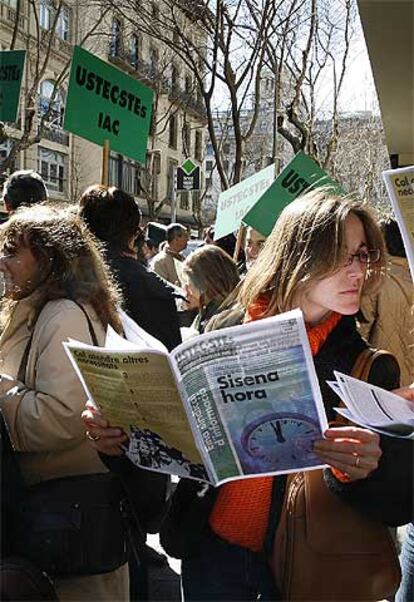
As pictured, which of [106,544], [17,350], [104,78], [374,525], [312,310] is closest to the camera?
[374,525]

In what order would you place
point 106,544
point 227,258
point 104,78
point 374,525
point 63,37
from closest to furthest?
point 374,525 → point 106,544 → point 227,258 → point 104,78 → point 63,37

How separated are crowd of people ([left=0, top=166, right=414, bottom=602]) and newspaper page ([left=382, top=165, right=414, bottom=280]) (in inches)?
2.9

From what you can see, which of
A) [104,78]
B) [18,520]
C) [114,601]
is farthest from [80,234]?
[104,78]

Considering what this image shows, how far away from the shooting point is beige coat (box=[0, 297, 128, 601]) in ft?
6.95

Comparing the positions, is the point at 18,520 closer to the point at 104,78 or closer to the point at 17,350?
the point at 17,350

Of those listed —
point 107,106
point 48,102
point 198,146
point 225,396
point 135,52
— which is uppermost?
point 135,52

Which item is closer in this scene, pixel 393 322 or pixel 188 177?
pixel 393 322

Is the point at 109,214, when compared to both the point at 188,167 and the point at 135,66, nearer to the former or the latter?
the point at 188,167

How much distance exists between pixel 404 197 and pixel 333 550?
88 cm

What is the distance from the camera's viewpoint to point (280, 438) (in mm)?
1589

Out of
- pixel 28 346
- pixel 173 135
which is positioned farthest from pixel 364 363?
pixel 173 135

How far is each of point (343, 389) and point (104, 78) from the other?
11.8 feet

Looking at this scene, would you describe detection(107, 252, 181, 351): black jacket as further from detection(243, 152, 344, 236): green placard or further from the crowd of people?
detection(243, 152, 344, 236): green placard

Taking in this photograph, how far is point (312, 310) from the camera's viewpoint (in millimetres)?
1954
